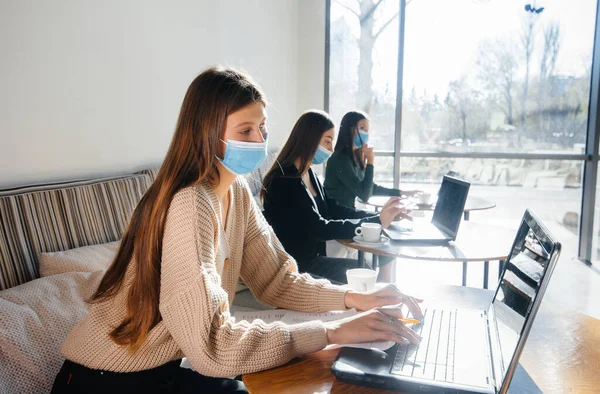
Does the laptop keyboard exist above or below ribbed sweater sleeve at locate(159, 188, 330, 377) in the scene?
below

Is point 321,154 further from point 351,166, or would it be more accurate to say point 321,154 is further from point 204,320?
point 204,320

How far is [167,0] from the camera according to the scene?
2.42 meters

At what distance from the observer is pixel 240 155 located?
3.47 feet

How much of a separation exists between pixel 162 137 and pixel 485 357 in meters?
1.99

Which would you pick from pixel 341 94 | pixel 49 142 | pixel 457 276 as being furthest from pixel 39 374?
pixel 341 94

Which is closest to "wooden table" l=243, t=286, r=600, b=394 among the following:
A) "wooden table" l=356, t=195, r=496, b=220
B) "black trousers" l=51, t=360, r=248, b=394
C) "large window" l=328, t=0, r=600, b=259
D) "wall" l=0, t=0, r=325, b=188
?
"black trousers" l=51, t=360, r=248, b=394

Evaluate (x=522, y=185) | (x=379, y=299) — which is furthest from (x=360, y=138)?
(x=379, y=299)

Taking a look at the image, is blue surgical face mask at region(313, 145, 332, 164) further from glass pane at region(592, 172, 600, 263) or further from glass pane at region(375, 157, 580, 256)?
glass pane at region(592, 172, 600, 263)

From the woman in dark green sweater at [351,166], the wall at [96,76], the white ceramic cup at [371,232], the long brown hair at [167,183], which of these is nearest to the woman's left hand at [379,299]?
the long brown hair at [167,183]

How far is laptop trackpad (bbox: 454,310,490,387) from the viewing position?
77 centimetres

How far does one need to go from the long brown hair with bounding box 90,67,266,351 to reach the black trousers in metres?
0.08

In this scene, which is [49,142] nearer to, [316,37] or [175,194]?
[175,194]

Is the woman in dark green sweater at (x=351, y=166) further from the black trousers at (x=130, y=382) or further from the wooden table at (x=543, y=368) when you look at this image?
the black trousers at (x=130, y=382)

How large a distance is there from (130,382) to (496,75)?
12.9 feet
